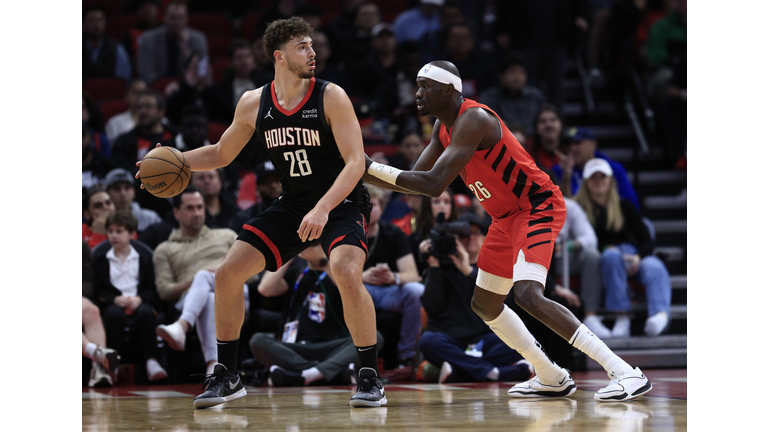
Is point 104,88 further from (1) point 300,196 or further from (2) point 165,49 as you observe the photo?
(1) point 300,196

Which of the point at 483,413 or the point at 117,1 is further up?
the point at 117,1

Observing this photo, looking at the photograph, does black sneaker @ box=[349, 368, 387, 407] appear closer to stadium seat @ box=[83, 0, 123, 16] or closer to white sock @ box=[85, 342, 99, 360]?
white sock @ box=[85, 342, 99, 360]

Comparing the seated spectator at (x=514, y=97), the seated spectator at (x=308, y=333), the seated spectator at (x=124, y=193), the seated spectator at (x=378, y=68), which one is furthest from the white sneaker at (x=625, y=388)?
the seated spectator at (x=378, y=68)

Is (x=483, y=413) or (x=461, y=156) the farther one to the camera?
(x=461, y=156)

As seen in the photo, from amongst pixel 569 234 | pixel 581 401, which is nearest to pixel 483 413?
pixel 581 401

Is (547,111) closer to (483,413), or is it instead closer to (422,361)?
(422,361)

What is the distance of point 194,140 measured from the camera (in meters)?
8.37

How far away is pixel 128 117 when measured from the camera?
379 inches

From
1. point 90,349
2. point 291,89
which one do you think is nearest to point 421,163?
point 291,89

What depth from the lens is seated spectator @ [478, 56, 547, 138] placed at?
31.7ft

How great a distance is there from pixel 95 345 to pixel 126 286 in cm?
68

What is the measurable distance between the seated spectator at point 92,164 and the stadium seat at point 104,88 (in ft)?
8.20

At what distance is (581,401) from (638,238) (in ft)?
12.2

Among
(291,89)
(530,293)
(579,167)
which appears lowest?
(530,293)
